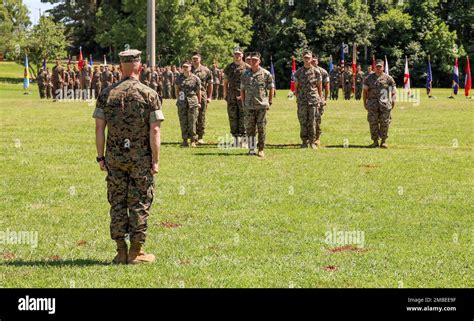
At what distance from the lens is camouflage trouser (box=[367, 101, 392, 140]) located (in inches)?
752

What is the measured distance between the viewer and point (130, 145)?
791cm

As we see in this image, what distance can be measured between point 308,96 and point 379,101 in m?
1.98

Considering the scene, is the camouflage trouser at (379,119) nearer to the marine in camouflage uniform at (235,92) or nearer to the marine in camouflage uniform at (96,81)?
the marine in camouflage uniform at (235,92)

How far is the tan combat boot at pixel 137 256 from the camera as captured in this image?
Answer: 320 inches

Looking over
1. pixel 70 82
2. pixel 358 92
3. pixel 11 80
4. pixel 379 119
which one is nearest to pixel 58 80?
pixel 70 82

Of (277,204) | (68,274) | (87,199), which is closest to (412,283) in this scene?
(68,274)

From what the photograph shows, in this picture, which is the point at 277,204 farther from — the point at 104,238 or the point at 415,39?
the point at 415,39

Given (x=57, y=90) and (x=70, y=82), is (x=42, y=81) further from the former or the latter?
(x=70, y=82)

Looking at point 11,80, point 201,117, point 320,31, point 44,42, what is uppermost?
point 320,31

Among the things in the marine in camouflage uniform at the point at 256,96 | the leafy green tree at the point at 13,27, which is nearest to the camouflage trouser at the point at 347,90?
the leafy green tree at the point at 13,27

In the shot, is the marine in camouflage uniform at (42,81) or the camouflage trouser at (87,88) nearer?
the camouflage trouser at (87,88)

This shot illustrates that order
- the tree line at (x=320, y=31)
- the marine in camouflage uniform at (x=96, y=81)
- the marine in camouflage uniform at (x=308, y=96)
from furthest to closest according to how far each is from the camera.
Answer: the tree line at (x=320, y=31), the marine in camouflage uniform at (x=96, y=81), the marine in camouflage uniform at (x=308, y=96)

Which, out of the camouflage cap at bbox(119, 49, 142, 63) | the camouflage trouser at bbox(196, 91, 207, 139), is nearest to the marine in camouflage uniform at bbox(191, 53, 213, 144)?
the camouflage trouser at bbox(196, 91, 207, 139)

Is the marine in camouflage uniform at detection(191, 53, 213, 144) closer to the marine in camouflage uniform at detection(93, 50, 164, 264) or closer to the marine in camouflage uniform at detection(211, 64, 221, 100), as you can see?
the marine in camouflage uniform at detection(93, 50, 164, 264)
